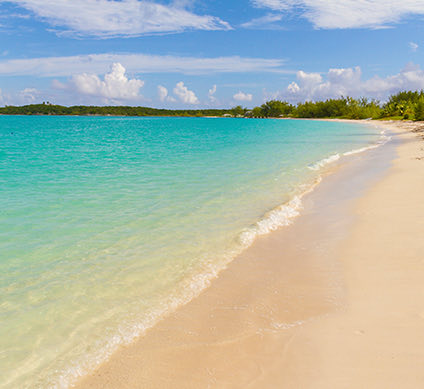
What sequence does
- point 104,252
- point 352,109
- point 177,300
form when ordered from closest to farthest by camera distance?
point 177,300 < point 104,252 < point 352,109

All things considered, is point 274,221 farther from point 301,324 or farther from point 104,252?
point 301,324

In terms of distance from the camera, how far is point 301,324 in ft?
14.2

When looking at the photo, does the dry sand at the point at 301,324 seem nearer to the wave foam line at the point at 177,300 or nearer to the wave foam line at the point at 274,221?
the wave foam line at the point at 177,300

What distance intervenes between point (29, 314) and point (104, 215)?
485 cm

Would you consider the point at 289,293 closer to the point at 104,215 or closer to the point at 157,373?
the point at 157,373

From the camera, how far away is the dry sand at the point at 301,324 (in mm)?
3451

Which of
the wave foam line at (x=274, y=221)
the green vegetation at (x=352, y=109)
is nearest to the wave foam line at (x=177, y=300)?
the wave foam line at (x=274, y=221)

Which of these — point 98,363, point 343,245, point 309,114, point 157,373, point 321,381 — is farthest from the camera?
point 309,114

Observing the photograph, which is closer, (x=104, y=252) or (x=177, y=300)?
(x=177, y=300)

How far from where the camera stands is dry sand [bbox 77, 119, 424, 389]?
3.45 m

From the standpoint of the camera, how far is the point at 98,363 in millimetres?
3812

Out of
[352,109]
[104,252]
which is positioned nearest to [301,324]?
[104,252]

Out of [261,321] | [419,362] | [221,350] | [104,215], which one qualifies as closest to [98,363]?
[221,350]

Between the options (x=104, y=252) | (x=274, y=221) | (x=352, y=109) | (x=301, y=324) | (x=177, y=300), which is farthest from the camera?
(x=352, y=109)
